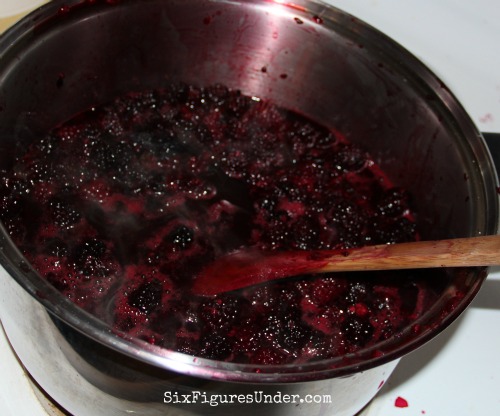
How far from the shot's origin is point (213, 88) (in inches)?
64.0

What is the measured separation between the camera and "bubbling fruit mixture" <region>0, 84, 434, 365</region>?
4.00ft

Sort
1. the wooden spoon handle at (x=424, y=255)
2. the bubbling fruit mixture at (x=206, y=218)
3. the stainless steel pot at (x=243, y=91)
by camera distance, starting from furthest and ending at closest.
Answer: the bubbling fruit mixture at (x=206, y=218) → the wooden spoon handle at (x=424, y=255) → the stainless steel pot at (x=243, y=91)

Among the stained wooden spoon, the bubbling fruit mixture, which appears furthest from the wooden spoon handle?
the bubbling fruit mixture

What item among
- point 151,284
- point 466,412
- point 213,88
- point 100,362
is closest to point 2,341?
point 151,284

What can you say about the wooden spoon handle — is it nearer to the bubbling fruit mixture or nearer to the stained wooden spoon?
the stained wooden spoon

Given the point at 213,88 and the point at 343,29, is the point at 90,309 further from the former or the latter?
the point at 343,29

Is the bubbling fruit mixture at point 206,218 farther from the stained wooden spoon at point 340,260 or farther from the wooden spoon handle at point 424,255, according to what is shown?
the wooden spoon handle at point 424,255

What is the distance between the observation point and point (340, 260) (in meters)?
1.14

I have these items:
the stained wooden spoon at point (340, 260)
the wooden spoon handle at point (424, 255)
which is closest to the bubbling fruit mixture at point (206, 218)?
the stained wooden spoon at point (340, 260)

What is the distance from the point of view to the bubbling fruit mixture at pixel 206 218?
4.00ft

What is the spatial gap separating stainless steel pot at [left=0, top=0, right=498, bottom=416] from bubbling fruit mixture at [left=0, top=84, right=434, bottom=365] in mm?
60

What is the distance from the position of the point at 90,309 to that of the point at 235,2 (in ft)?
2.44

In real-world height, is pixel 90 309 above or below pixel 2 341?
above

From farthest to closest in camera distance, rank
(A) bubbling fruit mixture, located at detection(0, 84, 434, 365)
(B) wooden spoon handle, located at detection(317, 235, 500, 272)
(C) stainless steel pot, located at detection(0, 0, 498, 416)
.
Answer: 1. (A) bubbling fruit mixture, located at detection(0, 84, 434, 365)
2. (B) wooden spoon handle, located at detection(317, 235, 500, 272)
3. (C) stainless steel pot, located at detection(0, 0, 498, 416)
